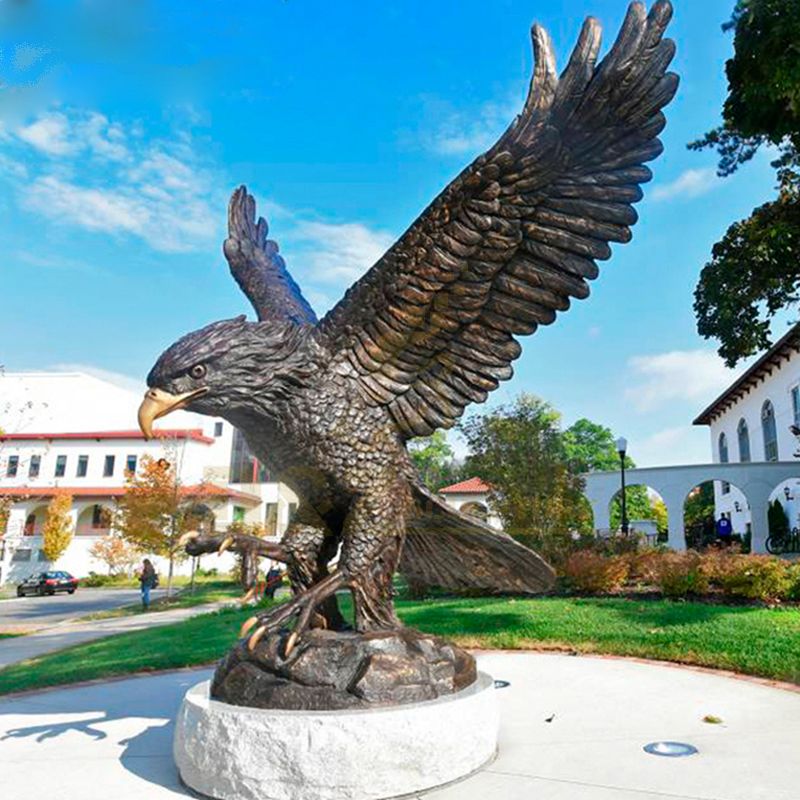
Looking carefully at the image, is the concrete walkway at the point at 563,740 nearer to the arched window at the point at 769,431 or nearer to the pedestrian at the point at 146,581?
the pedestrian at the point at 146,581

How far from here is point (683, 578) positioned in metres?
10.7

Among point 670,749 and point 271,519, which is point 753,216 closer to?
point 670,749

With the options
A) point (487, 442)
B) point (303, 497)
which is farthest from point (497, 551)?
point (487, 442)

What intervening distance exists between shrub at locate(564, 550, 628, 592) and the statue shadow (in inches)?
282

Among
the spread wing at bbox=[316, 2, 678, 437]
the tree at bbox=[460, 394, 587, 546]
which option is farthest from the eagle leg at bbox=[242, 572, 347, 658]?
the tree at bbox=[460, 394, 587, 546]

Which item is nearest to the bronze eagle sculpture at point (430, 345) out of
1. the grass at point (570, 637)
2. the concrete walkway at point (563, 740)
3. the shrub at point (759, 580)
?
the concrete walkway at point (563, 740)

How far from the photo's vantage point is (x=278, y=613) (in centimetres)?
363

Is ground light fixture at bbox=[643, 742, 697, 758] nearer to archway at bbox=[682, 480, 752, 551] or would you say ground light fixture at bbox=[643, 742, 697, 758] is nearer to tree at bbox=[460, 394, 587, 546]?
tree at bbox=[460, 394, 587, 546]

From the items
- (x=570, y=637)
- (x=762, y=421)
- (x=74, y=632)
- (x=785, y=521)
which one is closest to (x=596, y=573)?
(x=570, y=637)

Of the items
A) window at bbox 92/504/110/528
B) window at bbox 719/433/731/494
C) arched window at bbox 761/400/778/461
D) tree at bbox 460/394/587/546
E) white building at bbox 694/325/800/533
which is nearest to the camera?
tree at bbox 460/394/587/546

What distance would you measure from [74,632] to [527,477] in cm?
1052

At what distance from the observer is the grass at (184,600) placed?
18609mm

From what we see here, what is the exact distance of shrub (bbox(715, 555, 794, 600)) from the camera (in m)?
9.78

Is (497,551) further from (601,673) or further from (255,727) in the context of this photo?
(601,673)
